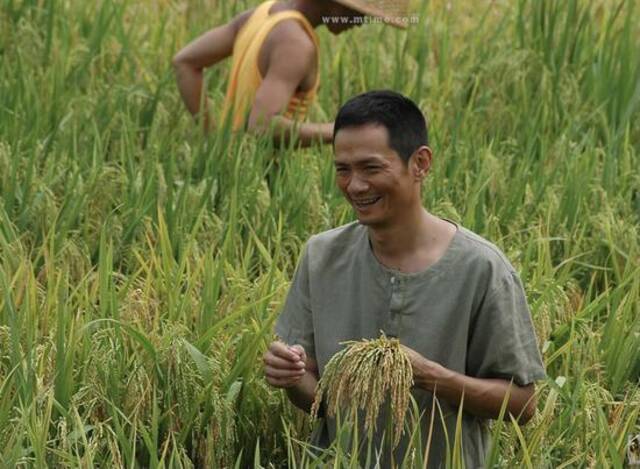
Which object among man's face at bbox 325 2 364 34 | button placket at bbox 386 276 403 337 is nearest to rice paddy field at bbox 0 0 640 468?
button placket at bbox 386 276 403 337

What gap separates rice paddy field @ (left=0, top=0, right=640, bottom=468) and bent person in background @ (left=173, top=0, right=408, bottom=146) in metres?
0.09

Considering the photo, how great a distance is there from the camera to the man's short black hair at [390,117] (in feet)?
8.58

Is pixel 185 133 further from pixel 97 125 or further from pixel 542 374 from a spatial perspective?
pixel 542 374

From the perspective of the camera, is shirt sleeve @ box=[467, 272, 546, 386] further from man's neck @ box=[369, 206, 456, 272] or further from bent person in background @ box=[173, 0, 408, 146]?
bent person in background @ box=[173, 0, 408, 146]

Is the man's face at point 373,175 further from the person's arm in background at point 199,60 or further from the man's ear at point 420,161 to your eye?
the person's arm in background at point 199,60

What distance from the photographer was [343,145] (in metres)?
2.62

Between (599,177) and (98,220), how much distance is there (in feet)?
4.11

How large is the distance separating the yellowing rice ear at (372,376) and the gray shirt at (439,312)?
0.18 metres

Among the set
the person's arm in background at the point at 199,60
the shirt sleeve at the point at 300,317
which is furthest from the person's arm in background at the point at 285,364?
the person's arm in background at the point at 199,60

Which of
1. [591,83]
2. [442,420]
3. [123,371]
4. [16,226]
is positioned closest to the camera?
[442,420]

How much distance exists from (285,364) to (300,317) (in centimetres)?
19

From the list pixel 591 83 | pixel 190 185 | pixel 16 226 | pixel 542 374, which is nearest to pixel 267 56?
pixel 190 185

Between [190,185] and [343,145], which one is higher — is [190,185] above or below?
below

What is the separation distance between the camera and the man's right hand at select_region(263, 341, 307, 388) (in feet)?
8.25
